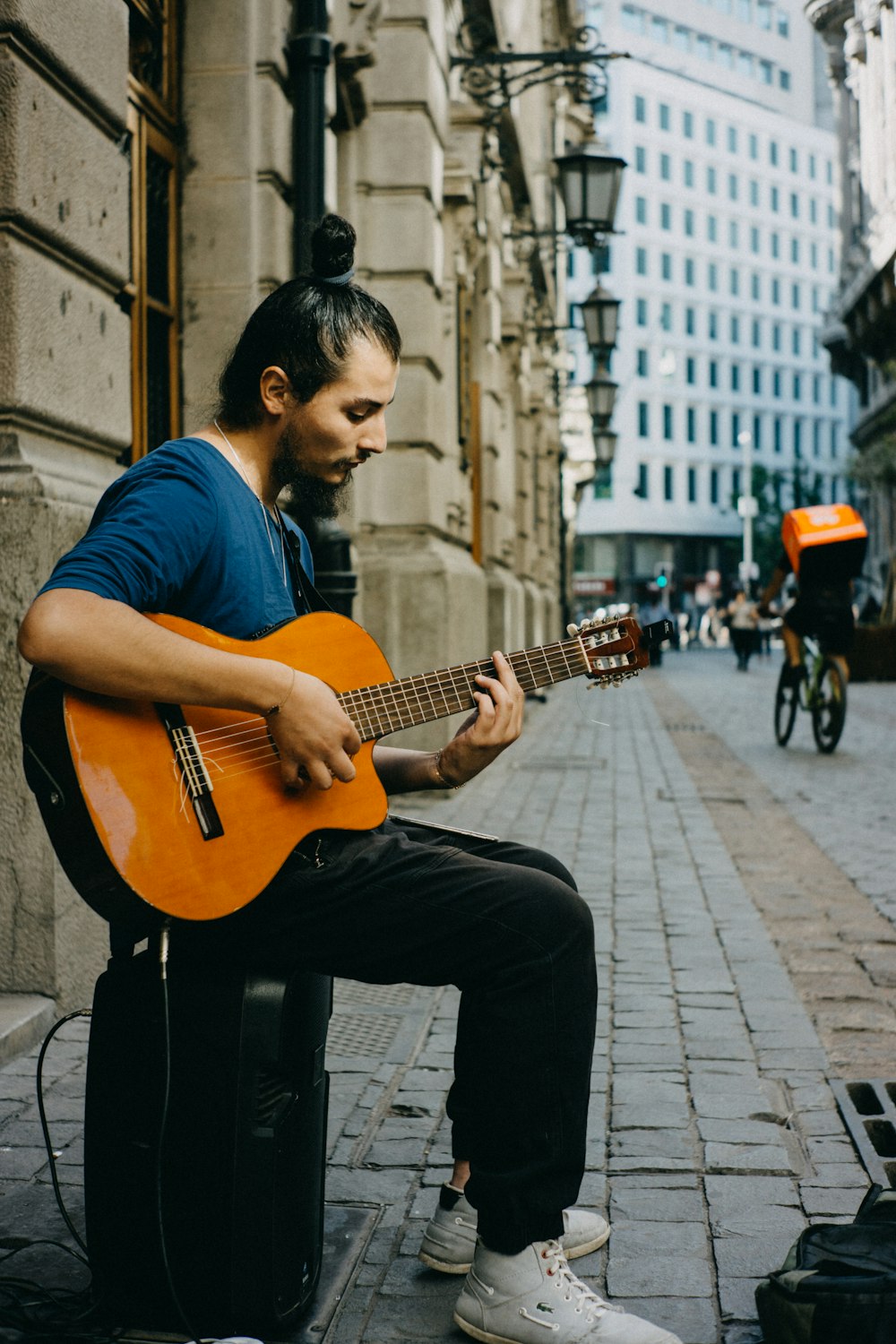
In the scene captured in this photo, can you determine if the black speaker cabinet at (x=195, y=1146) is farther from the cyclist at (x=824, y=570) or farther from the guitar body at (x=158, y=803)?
the cyclist at (x=824, y=570)

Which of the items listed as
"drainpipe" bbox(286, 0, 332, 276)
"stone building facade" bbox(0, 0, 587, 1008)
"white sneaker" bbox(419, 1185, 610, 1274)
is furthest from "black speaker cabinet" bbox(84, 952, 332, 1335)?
"drainpipe" bbox(286, 0, 332, 276)

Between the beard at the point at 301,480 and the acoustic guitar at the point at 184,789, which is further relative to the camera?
the beard at the point at 301,480

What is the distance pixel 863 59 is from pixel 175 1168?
52538 mm

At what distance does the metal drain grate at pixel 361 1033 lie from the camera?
14.3ft

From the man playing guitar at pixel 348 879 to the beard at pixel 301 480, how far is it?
1 cm

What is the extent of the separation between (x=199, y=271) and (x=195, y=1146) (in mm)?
5417

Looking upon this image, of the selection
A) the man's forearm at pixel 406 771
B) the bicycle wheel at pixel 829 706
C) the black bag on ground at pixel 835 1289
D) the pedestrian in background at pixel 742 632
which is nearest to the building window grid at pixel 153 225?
the man's forearm at pixel 406 771

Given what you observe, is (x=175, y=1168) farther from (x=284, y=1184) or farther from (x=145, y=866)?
(x=145, y=866)

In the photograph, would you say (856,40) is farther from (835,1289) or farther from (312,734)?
(835,1289)

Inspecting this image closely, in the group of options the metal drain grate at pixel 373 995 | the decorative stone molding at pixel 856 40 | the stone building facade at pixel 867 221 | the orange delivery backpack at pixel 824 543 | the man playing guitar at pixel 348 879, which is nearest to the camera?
the man playing guitar at pixel 348 879

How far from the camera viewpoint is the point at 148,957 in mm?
2582

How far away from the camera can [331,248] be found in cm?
280

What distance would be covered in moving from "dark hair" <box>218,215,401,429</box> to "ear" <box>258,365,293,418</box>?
12 mm

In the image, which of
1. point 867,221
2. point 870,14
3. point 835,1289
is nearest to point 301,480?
point 835,1289
